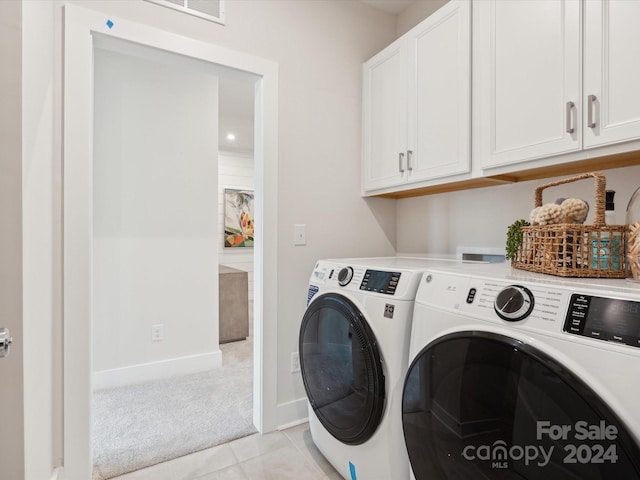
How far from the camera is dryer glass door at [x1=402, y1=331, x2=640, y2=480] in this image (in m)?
0.67

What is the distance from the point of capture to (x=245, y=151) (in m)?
5.63

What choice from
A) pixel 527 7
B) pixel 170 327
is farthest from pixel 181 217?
pixel 527 7

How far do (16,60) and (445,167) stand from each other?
5.31 ft

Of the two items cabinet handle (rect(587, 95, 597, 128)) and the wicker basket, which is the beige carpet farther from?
cabinet handle (rect(587, 95, 597, 128))

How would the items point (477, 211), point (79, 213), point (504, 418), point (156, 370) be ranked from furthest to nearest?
point (156, 370)
point (477, 211)
point (79, 213)
point (504, 418)

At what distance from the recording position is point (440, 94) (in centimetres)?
173

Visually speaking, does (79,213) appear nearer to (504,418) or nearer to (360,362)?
(360,362)

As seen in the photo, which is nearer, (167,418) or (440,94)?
(440,94)

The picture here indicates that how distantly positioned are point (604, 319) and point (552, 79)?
99 cm

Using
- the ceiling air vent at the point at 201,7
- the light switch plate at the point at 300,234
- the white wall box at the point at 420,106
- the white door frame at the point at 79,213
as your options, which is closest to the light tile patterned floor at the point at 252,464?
the white door frame at the point at 79,213

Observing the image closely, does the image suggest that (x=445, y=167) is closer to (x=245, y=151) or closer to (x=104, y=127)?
Result: (x=104, y=127)

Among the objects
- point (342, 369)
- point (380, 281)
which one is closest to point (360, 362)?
point (342, 369)

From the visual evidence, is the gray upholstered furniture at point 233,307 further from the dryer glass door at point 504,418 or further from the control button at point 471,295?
the control button at point 471,295

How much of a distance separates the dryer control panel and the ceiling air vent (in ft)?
6.29
